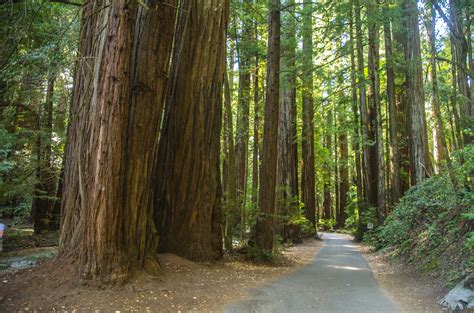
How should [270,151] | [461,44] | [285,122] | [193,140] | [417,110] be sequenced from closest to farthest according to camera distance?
1. [193,140]
2. [461,44]
3. [270,151]
4. [417,110]
5. [285,122]

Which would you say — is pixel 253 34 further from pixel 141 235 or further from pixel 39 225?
pixel 141 235

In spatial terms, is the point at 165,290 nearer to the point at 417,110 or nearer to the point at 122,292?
the point at 122,292

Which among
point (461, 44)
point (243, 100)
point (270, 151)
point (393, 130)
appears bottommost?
point (270, 151)

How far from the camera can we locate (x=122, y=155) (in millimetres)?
6379

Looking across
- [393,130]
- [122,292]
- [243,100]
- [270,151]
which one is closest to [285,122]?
[243,100]

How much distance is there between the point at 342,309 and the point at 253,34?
14.0m

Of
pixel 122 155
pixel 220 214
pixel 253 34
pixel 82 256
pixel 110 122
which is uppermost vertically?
pixel 253 34

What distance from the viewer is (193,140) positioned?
9453 mm

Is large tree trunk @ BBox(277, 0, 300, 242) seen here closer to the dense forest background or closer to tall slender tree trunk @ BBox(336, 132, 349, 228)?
the dense forest background

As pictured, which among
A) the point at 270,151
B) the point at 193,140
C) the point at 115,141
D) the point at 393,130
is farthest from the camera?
the point at 393,130

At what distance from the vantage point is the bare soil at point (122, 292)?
5519 mm

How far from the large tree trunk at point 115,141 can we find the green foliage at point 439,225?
17.2ft

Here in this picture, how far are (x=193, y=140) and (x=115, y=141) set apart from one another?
331 cm

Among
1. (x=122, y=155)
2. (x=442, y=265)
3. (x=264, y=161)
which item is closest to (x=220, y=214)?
(x=264, y=161)
